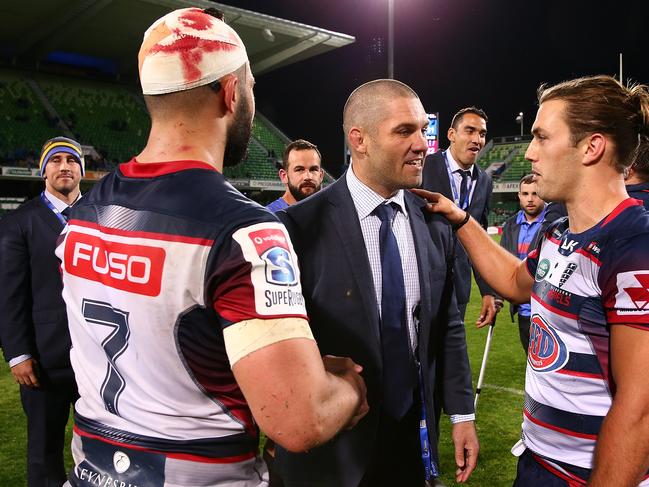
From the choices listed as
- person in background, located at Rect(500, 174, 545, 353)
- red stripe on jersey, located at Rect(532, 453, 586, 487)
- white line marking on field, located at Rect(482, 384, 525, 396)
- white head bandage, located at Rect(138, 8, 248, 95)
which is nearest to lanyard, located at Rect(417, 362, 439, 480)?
red stripe on jersey, located at Rect(532, 453, 586, 487)

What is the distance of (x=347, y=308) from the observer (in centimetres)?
229

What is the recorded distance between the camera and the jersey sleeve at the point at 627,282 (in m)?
1.65

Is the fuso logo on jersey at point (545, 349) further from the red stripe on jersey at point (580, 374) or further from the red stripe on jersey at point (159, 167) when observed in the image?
the red stripe on jersey at point (159, 167)

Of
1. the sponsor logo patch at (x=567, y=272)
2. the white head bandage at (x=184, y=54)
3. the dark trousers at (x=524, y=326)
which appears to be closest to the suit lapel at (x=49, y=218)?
the white head bandage at (x=184, y=54)

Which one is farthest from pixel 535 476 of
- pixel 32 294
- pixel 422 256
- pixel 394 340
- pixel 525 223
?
pixel 525 223

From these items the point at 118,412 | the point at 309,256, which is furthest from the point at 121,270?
the point at 309,256

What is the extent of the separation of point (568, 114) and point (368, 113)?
36.1 inches

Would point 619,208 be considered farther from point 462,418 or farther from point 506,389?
point 506,389

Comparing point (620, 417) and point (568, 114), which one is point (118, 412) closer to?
point (620, 417)

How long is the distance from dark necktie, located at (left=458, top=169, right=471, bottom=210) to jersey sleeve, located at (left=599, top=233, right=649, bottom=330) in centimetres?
356

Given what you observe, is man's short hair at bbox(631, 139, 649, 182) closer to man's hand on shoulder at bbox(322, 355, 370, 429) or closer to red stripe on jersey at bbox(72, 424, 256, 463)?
man's hand on shoulder at bbox(322, 355, 370, 429)

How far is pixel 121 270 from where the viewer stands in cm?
134

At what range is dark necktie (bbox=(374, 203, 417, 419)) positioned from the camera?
237cm

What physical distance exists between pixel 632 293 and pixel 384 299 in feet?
3.21
